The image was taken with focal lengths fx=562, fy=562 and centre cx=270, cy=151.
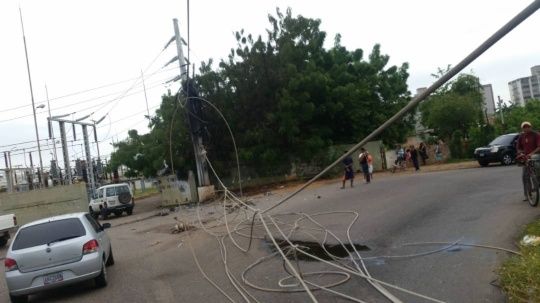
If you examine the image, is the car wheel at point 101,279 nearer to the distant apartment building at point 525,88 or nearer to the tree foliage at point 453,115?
the tree foliage at point 453,115

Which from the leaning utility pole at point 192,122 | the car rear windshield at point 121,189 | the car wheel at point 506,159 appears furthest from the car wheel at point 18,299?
the car wheel at point 506,159

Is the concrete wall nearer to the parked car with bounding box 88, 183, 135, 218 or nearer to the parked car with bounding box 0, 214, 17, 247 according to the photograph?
the parked car with bounding box 88, 183, 135, 218

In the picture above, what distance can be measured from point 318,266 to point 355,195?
11.1 m

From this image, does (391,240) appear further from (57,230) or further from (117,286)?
(57,230)

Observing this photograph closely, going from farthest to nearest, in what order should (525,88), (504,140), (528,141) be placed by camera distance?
(525,88)
(504,140)
(528,141)

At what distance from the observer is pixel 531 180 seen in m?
11.8

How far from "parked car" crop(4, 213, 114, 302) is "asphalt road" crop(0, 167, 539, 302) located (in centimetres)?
40

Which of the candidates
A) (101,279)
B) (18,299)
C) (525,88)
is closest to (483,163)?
(101,279)

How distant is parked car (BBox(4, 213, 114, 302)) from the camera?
30.3ft

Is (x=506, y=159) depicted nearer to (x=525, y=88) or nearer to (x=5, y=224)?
(x=5, y=224)

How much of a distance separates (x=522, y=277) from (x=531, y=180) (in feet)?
20.6

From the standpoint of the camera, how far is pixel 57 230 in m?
9.89

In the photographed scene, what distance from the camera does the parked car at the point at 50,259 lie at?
9.24 metres

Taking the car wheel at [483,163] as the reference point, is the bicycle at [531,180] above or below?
above
